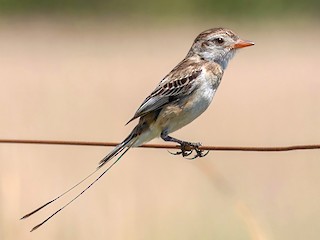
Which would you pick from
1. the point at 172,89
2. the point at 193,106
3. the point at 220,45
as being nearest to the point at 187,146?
the point at 193,106

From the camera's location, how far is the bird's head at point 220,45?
782 cm

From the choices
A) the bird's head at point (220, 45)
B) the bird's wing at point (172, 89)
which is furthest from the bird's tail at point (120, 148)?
the bird's head at point (220, 45)

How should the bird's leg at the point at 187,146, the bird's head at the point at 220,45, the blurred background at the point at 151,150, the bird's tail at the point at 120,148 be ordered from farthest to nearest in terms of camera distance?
the blurred background at the point at 151,150 < the bird's head at the point at 220,45 < the bird's leg at the point at 187,146 < the bird's tail at the point at 120,148

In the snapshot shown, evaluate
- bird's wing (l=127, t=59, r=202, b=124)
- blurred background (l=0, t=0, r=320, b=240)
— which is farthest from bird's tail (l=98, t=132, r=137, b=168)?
blurred background (l=0, t=0, r=320, b=240)

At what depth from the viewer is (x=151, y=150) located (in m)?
11.5

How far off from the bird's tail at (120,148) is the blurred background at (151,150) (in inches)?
21.4

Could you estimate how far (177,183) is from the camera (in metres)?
10.3

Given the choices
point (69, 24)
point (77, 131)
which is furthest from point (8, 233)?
point (69, 24)

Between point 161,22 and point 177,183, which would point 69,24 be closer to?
point 161,22

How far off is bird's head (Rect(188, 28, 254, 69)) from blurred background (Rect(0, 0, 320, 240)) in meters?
0.91

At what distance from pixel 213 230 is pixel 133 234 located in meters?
1.11

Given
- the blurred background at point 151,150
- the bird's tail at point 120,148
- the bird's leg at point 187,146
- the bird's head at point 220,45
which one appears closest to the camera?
the bird's tail at point 120,148

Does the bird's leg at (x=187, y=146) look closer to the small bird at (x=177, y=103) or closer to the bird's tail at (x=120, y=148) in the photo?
the small bird at (x=177, y=103)

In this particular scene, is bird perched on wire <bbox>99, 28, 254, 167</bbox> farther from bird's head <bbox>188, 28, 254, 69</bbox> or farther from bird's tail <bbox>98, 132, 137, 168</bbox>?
bird's head <bbox>188, 28, 254, 69</bbox>
